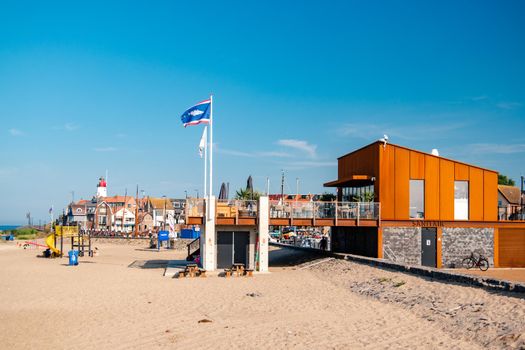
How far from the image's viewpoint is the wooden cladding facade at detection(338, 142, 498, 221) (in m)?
30.4

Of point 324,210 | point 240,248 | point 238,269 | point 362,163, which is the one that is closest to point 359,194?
point 362,163

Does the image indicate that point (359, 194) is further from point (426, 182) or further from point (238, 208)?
point (238, 208)

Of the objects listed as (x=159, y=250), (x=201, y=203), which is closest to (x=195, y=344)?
(x=201, y=203)

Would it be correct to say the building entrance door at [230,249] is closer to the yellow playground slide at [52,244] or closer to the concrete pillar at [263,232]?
the concrete pillar at [263,232]

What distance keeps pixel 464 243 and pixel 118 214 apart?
8387 cm

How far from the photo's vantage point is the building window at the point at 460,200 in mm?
31188

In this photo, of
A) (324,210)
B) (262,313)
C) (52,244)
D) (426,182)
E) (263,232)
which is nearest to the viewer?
(262,313)

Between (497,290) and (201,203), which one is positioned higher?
(201,203)

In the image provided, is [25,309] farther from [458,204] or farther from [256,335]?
[458,204]

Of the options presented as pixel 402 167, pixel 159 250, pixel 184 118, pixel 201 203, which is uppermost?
pixel 184 118

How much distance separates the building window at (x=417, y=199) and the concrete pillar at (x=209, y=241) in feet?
38.4

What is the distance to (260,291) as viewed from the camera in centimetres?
2120

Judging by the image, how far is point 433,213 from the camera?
3061cm

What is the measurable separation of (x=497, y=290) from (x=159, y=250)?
4093cm
